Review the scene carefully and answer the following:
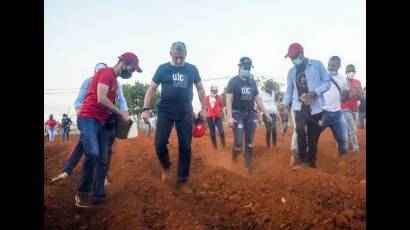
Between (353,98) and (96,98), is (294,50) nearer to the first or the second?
(353,98)

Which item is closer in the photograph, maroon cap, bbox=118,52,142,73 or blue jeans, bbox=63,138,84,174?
maroon cap, bbox=118,52,142,73

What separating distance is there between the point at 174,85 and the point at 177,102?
0.77 ft

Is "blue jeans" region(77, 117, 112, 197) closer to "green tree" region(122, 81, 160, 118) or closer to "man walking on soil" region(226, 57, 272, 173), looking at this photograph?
"man walking on soil" region(226, 57, 272, 173)

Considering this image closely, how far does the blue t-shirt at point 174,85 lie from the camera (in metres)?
4.98

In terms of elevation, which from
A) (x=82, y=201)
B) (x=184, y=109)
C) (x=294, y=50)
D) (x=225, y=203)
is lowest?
(x=225, y=203)

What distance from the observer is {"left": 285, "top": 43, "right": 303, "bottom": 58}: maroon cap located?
5934 mm

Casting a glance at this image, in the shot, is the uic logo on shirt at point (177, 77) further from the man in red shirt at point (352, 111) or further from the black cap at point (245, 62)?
the man in red shirt at point (352, 111)

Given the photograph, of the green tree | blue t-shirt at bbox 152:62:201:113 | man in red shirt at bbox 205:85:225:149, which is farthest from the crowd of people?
the green tree

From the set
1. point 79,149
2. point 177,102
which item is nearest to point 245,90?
point 177,102

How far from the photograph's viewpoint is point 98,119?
4.32 meters
